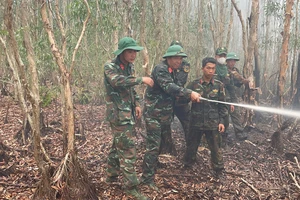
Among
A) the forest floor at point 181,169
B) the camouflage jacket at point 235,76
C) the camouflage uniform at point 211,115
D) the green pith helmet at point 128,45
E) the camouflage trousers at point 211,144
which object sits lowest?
the forest floor at point 181,169

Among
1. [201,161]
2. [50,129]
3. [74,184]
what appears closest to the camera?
[74,184]

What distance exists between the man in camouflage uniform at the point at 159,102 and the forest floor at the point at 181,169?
1.17 feet

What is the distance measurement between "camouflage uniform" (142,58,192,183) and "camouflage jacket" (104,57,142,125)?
0.50 m

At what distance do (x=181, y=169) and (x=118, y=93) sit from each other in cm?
175

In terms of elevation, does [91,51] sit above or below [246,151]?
above

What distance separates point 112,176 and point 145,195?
50 cm

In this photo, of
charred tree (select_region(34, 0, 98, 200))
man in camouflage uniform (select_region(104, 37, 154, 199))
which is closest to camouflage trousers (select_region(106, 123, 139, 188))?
man in camouflage uniform (select_region(104, 37, 154, 199))

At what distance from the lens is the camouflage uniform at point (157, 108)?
Answer: 367 cm

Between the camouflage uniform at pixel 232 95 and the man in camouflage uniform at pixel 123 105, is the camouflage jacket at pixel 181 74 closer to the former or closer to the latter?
the man in camouflage uniform at pixel 123 105

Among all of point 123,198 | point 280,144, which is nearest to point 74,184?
point 123,198

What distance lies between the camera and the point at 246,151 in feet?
17.3

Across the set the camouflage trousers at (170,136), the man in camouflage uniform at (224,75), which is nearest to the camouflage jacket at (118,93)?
the camouflage trousers at (170,136)

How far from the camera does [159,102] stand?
13.0 ft

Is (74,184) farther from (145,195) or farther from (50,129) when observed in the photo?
(50,129)
